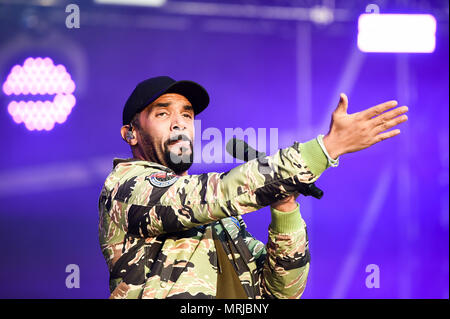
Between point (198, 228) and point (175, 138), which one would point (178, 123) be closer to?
point (175, 138)

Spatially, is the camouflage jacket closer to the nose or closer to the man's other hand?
the man's other hand

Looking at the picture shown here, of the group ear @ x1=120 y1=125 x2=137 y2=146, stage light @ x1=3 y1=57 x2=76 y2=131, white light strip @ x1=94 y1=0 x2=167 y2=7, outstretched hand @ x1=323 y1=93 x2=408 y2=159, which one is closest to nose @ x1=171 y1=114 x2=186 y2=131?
ear @ x1=120 y1=125 x2=137 y2=146

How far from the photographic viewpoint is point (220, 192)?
133 centimetres

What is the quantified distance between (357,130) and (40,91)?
2.40 metres

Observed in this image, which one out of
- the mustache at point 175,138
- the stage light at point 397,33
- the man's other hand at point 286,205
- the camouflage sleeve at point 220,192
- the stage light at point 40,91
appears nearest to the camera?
the camouflage sleeve at point 220,192

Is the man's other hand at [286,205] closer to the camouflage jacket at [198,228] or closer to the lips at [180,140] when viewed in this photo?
the camouflage jacket at [198,228]

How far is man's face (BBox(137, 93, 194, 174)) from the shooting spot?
1.76m

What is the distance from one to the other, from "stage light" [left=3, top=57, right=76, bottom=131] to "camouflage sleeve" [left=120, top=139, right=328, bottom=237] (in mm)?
1886

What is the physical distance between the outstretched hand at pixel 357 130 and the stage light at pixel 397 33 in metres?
2.30

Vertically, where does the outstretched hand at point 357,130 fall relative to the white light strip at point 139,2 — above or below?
below

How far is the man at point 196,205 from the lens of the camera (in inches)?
50.6
